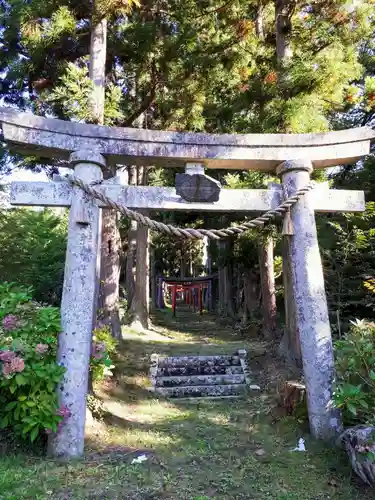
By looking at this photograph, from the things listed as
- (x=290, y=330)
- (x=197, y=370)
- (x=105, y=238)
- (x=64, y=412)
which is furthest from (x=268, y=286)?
(x=64, y=412)

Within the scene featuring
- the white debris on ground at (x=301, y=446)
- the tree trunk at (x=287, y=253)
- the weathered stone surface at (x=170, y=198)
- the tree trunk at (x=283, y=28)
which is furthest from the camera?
the tree trunk at (x=283, y=28)

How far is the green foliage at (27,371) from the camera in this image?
360 centimetres

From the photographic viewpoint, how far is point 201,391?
6.99 metres

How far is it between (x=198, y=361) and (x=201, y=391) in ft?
4.61

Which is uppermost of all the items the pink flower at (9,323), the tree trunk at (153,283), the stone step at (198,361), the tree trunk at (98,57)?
the tree trunk at (98,57)

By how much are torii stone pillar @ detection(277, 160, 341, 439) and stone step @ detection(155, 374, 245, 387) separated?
3290 mm

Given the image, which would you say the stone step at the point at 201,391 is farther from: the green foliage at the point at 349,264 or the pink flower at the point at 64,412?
the pink flower at the point at 64,412

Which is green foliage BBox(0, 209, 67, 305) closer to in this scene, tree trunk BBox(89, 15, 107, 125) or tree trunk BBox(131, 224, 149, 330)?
tree trunk BBox(131, 224, 149, 330)

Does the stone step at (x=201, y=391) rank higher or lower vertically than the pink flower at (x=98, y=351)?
lower

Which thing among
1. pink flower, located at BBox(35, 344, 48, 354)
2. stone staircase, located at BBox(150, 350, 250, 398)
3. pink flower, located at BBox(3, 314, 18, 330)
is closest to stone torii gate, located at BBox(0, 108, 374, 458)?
pink flower, located at BBox(35, 344, 48, 354)

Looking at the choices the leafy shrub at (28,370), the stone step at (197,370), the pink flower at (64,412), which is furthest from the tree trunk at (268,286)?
the pink flower at (64,412)

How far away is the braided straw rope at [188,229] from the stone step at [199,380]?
159 inches

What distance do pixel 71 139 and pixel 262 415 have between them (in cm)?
436

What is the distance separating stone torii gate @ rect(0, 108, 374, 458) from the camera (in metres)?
4.15
